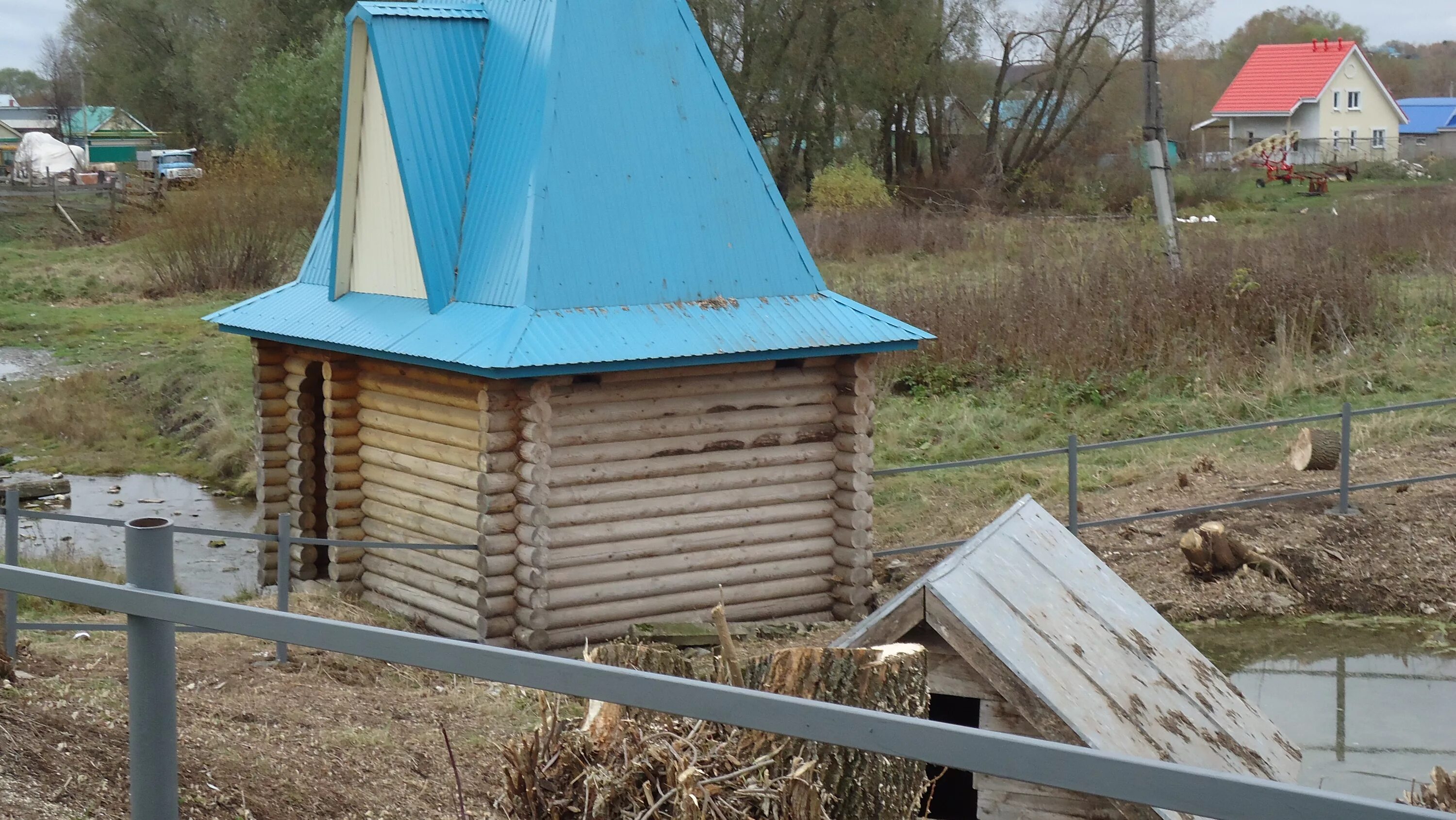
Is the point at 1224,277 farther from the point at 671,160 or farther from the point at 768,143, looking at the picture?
the point at 768,143

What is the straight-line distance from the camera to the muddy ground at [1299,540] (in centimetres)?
1147

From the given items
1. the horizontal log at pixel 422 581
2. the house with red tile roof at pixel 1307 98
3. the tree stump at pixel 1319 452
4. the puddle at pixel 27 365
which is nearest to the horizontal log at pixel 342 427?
the horizontal log at pixel 422 581

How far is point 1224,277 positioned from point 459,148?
1157cm

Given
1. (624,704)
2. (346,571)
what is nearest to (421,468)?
(346,571)

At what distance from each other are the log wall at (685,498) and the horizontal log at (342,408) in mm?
2090

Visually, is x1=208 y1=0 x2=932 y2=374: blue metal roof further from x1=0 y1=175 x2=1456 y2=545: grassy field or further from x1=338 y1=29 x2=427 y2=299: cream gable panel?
x1=0 y1=175 x2=1456 y2=545: grassy field

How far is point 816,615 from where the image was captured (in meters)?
10.9

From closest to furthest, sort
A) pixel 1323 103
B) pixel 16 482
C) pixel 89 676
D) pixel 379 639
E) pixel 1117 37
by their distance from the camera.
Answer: pixel 379 639 < pixel 89 676 < pixel 16 482 < pixel 1117 37 < pixel 1323 103

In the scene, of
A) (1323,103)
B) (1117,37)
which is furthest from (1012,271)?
(1323,103)

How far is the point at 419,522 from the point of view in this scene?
34.7 feet

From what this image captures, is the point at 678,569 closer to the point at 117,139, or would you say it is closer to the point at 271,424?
the point at 271,424

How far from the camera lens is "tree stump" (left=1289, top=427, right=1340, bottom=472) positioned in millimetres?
13688

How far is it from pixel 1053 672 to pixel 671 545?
16.6 feet

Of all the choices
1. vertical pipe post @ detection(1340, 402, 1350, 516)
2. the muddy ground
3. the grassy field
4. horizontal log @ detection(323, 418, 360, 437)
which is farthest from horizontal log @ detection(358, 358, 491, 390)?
vertical pipe post @ detection(1340, 402, 1350, 516)
